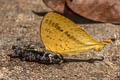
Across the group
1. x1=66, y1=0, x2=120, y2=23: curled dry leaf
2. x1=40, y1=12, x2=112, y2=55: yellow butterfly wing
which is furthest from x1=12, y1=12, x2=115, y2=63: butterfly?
x1=66, y1=0, x2=120, y2=23: curled dry leaf

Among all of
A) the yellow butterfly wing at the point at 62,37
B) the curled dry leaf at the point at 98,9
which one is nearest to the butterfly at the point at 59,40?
the yellow butterfly wing at the point at 62,37

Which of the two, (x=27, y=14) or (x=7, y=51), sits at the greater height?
(x=27, y=14)

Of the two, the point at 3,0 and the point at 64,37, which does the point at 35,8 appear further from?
the point at 64,37

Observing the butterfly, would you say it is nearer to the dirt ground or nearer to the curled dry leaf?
the dirt ground

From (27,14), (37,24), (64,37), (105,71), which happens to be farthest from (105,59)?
(27,14)

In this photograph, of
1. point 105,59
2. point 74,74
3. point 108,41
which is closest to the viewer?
point 74,74

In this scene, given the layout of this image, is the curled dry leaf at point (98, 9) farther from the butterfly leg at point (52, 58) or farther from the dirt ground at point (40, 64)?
the butterfly leg at point (52, 58)
